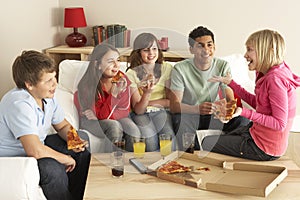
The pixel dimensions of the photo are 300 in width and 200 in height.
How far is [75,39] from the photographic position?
13.8 ft

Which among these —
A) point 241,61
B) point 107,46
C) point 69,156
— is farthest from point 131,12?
point 69,156

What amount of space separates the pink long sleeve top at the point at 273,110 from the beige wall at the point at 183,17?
1.47 m

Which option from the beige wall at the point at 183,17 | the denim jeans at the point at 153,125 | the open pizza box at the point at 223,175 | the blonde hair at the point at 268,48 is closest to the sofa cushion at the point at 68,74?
the beige wall at the point at 183,17

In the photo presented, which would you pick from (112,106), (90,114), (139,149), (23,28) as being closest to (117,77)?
(112,106)

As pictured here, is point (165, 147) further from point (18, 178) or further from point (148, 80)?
point (18, 178)

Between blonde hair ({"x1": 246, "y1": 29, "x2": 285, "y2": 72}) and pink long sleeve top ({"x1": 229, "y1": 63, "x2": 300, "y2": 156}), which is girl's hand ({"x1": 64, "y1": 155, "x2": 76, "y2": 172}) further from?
blonde hair ({"x1": 246, "y1": 29, "x2": 285, "y2": 72})

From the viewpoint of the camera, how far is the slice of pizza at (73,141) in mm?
2549

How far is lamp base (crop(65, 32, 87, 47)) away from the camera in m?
4.20

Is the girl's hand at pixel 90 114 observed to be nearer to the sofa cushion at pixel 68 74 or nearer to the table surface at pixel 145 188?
the table surface at pixel 145 188

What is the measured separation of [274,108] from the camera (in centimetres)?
250

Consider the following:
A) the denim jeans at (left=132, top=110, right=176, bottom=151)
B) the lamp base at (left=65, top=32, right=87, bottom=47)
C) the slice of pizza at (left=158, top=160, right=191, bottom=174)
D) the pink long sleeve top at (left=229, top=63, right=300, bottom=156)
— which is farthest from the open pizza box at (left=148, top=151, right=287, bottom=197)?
the lamp base at (left=65, top=32, right=87, bottom=47)

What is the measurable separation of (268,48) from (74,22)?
2054mm

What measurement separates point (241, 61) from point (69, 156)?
57.7 inches

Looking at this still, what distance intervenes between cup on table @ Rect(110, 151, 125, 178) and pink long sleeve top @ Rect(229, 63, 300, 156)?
2.21ft
